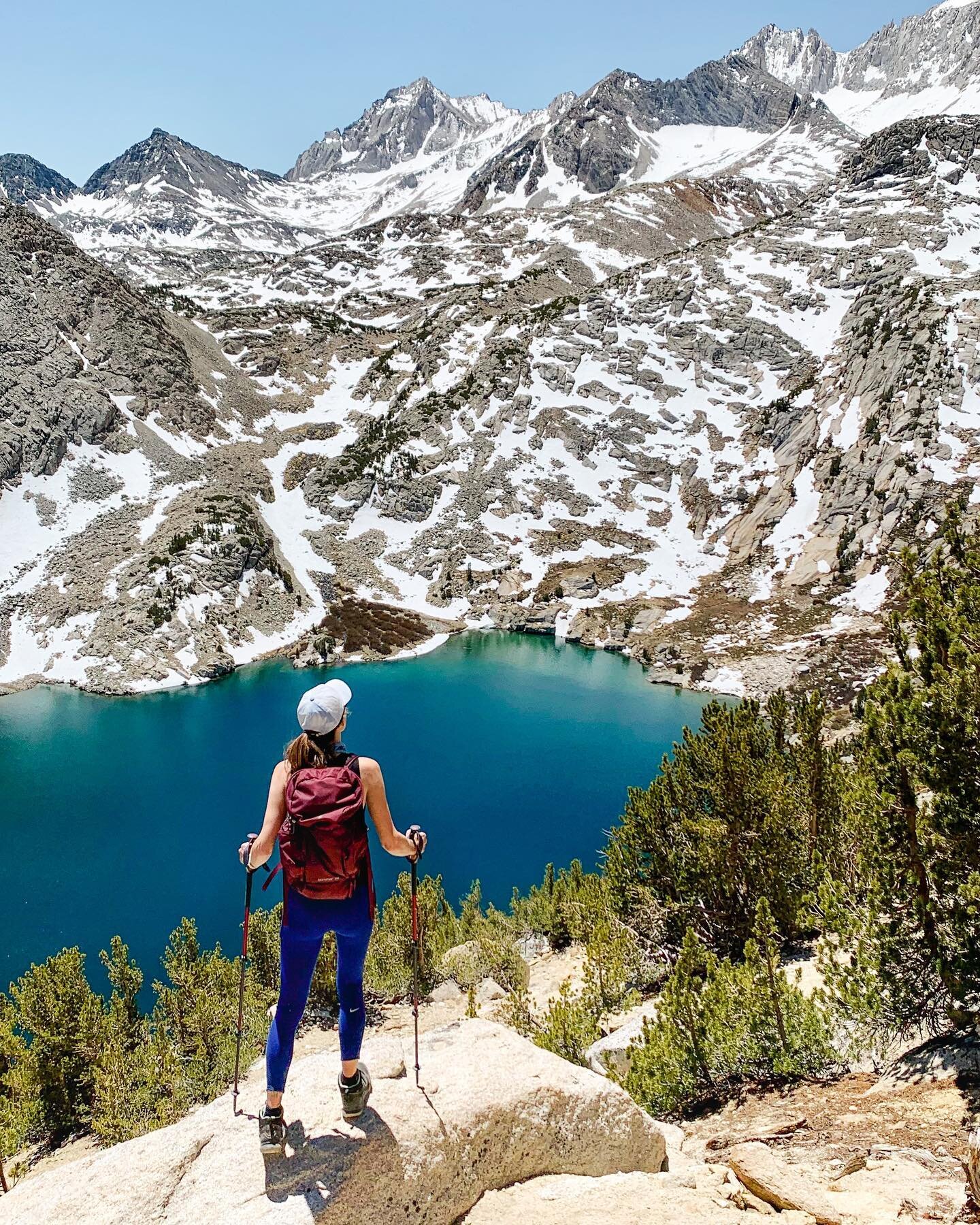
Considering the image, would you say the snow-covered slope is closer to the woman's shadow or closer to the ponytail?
the woman's shadow

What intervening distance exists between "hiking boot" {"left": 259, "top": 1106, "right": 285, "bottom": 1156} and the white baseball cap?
125 inches

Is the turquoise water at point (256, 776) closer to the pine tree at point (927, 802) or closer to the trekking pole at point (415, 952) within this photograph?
the pine tree at point (927, 802)

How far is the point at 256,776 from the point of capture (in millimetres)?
53156

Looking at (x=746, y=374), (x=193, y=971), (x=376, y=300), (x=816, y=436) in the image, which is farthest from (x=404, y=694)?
(x=376, y=300)

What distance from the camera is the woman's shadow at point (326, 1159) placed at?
5250mm

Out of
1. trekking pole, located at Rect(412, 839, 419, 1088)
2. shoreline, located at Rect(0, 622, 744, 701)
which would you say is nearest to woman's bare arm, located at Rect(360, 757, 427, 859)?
trekking pole, located at Rect(412, 839, 419, 1088)

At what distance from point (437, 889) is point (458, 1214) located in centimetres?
2769

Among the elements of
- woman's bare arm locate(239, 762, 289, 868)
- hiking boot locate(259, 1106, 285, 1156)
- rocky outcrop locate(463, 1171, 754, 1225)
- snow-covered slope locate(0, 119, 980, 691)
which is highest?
snow-covered slope locate(0, 119, 980, 691)

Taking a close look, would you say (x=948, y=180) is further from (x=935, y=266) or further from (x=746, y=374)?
(x=746, y=374)

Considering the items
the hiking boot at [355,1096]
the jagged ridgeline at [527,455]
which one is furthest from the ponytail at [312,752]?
the jagged ridgeline at [527,455]

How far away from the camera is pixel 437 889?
106ft

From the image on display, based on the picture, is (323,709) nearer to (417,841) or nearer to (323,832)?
(323,832)

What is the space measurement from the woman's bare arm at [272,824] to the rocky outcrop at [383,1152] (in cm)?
237

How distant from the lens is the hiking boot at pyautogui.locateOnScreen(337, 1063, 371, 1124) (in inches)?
227
